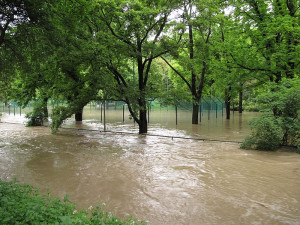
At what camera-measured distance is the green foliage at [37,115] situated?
747 inches

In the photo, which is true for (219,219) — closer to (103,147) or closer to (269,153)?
(269,153)

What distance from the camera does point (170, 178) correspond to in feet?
22.3

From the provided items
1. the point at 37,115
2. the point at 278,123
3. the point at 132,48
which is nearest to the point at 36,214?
the point at 278,123

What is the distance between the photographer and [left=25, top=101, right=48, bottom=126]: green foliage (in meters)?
19.0

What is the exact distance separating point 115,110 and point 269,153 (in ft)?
83.5

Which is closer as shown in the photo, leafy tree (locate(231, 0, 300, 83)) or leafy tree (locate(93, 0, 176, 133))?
leafy tree (locate(93, 0, 176, 133))

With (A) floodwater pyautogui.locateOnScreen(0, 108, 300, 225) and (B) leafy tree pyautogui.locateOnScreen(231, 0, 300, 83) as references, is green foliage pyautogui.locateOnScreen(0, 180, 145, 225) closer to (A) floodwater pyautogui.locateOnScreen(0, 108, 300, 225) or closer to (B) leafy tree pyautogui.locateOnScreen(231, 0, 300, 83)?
(A) floodwater pyautogui.locateOnScreen(0, 108, 300, 225)

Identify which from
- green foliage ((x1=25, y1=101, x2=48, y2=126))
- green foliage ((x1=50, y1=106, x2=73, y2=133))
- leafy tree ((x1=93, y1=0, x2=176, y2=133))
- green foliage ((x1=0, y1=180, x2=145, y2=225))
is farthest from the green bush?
green foliage ((x1=25, y1=101, x2=48, y2=126))

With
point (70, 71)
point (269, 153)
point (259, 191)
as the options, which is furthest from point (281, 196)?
point (70, 71)

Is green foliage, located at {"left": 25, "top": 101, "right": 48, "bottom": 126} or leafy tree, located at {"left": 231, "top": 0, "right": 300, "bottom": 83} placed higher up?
leafy tree, located at {"left": 231, "top": 0, "right": 300, "bottom": 83}

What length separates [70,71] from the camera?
574 inches

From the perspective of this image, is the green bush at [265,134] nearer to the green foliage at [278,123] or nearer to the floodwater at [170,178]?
the green foliage at [278,123]

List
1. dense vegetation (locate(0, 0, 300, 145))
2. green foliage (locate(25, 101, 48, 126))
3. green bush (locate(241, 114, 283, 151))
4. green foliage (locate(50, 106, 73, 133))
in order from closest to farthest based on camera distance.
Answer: dense vegetation (locate(0, 0, 300, 145)) < green bush (locate(241, 114, 283, 151)) < green foliage (locate(50, 106, 73, 133)) < green foliage (locate(25, 101, 48, 126))

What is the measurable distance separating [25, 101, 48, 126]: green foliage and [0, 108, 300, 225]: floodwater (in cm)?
752
